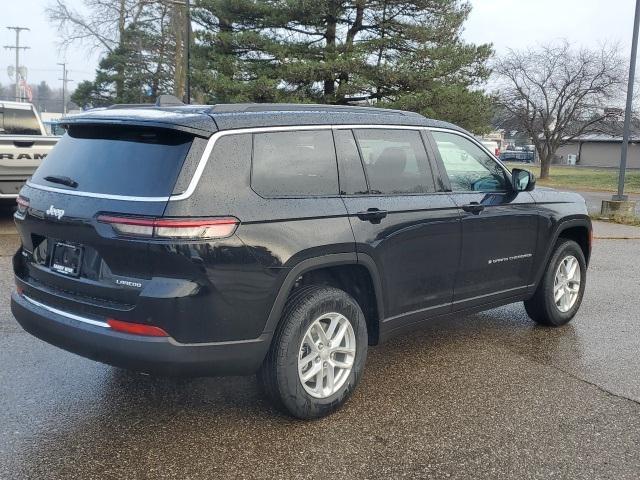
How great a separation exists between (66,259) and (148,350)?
732 mm

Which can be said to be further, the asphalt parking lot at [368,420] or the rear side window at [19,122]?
the rear side window at [19,122]

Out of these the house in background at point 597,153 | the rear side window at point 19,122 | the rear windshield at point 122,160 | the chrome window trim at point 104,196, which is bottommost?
the chrome window trim at point 104,196

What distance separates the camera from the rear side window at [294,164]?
11.5 feet

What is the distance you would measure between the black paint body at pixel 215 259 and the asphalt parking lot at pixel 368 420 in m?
0.45

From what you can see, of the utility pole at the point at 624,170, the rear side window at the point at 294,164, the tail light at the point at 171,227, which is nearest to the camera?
the tail light at the point at 171,227

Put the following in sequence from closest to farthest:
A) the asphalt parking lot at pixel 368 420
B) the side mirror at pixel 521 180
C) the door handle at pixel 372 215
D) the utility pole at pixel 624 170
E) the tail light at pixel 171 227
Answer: the tail light at pixel 171 227 < the asphalt parking lot at pixel 368 420 < the door handle at pixel 372 215 < the side mirror at pixel 521 180 < the utility pole at pixel 624 170

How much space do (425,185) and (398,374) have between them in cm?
130

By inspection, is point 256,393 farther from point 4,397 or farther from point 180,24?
point 180,24

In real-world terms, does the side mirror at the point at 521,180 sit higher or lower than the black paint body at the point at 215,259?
higher

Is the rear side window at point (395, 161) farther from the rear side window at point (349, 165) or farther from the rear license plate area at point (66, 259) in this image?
the rear license plate area at point (66, 259)

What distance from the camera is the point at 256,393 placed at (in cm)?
412

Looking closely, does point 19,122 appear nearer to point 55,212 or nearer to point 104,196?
point 55,212

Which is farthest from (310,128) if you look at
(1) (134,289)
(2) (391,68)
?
(2) (391,68)

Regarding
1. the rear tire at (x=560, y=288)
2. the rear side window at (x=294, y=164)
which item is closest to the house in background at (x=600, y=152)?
the rear tire at (x=560, y=288)
